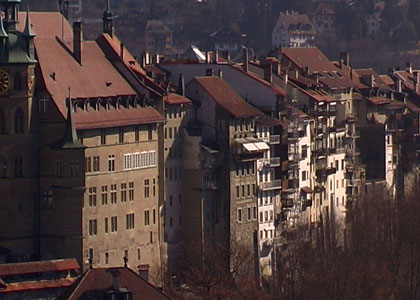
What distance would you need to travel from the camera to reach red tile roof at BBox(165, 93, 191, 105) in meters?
133

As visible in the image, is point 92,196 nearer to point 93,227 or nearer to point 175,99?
point 93,227

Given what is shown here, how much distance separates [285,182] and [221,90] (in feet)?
23.7

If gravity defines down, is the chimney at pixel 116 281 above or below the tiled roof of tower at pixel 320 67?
below

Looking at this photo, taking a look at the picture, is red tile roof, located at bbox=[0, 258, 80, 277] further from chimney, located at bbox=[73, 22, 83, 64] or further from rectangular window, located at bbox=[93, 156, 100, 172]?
chimney, located at bbox=[73, 22, 83, 64]

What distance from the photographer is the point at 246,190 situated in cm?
13612

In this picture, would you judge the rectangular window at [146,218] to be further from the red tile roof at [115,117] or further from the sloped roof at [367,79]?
the sloped roof at [367,79]

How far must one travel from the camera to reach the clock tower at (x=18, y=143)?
401ft

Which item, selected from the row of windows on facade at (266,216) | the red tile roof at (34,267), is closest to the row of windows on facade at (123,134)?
the red tile roof at (34,267)

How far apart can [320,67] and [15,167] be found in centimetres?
4352

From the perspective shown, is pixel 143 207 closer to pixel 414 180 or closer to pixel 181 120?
pixel 181 120

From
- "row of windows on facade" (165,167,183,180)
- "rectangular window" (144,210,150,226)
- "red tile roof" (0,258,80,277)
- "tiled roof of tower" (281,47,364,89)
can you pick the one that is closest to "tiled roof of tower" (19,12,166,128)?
"row of windows on facade" (165,167,183,180)

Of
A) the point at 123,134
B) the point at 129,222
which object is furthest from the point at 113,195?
the point at 123,134

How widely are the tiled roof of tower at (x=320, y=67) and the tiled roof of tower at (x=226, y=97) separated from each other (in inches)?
791

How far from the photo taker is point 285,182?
14225 cm
